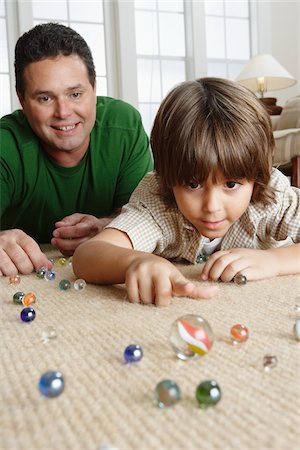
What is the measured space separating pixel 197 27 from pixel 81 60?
2379 mm

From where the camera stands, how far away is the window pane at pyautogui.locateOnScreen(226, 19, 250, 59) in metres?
3.65

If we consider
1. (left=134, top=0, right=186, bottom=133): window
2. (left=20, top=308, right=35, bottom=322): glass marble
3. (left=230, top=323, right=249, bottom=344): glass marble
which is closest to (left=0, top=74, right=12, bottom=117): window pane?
(left=134, top=0, right=186, bottom=133): window

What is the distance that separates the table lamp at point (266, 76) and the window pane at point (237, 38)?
487mm

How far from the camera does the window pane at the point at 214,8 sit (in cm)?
353

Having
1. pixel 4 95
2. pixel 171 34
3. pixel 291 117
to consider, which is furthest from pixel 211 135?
pixel 171 34

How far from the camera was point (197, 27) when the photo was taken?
343cm

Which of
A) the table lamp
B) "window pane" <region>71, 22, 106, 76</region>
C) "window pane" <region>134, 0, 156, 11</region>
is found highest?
"window pane" <region>134, 0, 156, 11</region>

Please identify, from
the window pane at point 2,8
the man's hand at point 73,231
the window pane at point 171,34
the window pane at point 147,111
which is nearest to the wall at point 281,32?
the window pane at point 171,34

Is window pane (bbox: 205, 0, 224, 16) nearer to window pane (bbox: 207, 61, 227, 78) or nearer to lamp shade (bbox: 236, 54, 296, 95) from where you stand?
window pane (bbox: 207, 61, 227, 78)

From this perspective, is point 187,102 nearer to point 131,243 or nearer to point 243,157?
point 243,157

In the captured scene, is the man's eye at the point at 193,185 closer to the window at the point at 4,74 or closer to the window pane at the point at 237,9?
the window at the point at 4,74

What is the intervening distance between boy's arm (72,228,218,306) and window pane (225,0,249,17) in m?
3.22

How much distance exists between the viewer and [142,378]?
44cm

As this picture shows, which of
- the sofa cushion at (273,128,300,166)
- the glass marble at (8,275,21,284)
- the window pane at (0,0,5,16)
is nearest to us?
the glass marble at (8,275,21,284)
